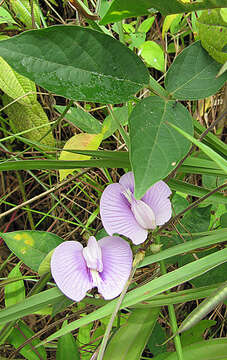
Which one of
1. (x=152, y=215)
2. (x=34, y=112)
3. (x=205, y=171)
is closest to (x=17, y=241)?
(x=152, y=215)

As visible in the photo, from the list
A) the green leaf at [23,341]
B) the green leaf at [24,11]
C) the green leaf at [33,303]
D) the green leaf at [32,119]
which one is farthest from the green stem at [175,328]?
the green leaf at [24,11]

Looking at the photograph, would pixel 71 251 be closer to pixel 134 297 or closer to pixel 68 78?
pixel 134 297

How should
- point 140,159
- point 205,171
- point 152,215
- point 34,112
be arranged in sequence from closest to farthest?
1. point 140,159
2. point 152,215
3. point 205,171
4. point 34,112

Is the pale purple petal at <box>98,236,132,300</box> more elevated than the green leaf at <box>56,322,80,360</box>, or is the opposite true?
the pale purple petal at <box>98,236,132,300</box>

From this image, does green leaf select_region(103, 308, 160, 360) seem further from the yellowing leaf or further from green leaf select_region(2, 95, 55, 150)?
green leaf select_region(2, 95, 55, 150)

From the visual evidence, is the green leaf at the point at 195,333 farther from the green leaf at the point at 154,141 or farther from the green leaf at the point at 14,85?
the green leaf at the point at 14,85

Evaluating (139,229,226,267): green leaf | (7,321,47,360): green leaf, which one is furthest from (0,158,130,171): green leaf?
(7,321,47,360): green leaf

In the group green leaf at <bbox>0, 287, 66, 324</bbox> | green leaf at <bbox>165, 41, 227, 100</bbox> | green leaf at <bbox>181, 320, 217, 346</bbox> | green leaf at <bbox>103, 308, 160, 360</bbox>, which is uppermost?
green leaf at <bbox>165, 41, 227, 100</bbox>

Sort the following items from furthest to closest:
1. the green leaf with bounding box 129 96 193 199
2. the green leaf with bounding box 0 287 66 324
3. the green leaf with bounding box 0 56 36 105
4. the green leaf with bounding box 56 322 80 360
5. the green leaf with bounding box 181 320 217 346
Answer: the green leaf with bounding box 0 56 36 105
the green leaf with bounding box 181 320 217 346
the green leaf with bounding box 56 322 80 360
the green leaf with bounding box 0 287 66 324
the green leaf with bounding box 129 96 193 199
